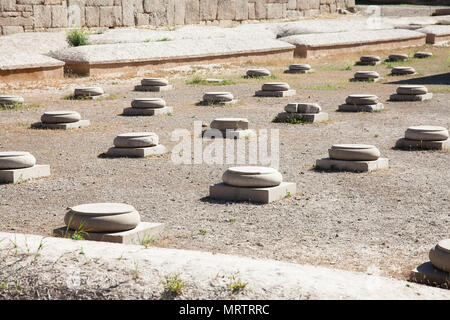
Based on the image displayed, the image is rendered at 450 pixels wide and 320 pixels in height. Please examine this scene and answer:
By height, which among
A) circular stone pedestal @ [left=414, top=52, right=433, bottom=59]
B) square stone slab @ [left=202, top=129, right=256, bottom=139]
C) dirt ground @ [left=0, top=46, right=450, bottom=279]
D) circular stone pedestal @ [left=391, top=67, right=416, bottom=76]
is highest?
circular stone pedestal @ [left=414, top=52, right=433, bottom=59]

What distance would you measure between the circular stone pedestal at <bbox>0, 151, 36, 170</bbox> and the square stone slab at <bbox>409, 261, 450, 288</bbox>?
554 centimetres

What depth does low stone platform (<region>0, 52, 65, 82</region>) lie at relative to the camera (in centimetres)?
1903

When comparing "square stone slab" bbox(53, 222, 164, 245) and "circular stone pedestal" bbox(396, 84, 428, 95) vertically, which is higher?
"circular stone pedestal" bbox(396, 84, 428, 95)

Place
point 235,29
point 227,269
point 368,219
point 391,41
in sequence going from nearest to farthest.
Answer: point 227,269 < point 368,219 < point 235,29 < point 391,41

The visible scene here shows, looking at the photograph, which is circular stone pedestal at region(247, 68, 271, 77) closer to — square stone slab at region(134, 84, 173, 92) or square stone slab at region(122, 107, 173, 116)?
square stone slab at region(134, 84, 173, 92)

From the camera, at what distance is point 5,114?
15711mm

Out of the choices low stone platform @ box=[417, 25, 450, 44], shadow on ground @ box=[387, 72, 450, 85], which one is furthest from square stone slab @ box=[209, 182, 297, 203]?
low stone platform @ box=[417, 25, 450, 44]

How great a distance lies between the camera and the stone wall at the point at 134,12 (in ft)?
76.0

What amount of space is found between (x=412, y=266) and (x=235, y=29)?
23.4m

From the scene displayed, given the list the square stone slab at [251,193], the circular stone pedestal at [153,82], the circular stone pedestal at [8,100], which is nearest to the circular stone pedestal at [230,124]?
the square stone slab at [251,193]

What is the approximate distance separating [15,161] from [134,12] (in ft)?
60.7

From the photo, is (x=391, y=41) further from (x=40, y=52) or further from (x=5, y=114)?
(x=5, y=114)

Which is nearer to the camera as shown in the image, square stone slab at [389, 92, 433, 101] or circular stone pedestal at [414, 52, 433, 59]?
square stone slab at [389, 92, 433, 101]
